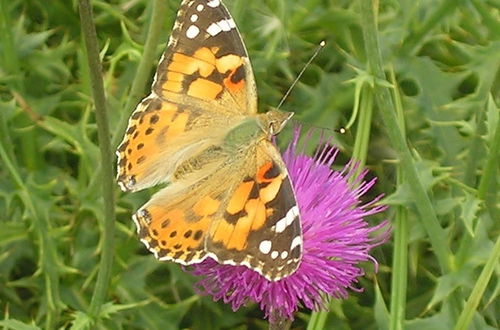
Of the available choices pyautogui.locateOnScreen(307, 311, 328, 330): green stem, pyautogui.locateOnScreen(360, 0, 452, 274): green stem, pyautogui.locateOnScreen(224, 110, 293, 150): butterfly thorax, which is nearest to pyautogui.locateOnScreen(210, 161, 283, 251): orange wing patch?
pyautogui.locateOnScreen(224, 110, 293, 150): butterfly thorax

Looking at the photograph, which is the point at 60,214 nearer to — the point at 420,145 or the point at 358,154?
the point at 358,154

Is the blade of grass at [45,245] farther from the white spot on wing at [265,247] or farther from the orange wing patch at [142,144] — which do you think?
the white spot on wing at [265,247]

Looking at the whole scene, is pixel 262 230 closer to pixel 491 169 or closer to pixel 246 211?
pixel 246 211

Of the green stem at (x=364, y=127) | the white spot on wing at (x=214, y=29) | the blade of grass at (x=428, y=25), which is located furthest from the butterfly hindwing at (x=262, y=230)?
the blade of grass at (x=428, y=25)

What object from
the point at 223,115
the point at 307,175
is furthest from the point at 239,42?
the point at 307,175

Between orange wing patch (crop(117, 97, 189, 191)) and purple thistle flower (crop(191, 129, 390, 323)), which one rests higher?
orange wing patch (crop(117, 97, 189, 191))

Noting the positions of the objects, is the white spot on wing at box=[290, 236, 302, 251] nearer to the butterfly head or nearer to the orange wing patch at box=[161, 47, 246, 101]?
the butterfly head

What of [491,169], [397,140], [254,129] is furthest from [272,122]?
[491,169]
